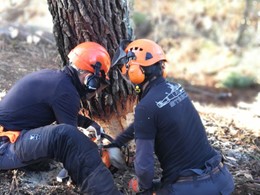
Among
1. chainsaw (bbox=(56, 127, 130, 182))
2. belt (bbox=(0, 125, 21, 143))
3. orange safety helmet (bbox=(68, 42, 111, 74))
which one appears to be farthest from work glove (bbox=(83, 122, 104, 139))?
belt (bbox=(0, 125, 21, 143))

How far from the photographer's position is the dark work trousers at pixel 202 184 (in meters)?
3.90

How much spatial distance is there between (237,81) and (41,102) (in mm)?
9780

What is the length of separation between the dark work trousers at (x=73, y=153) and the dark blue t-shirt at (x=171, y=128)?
53 cm

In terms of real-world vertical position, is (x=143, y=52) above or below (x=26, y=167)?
above

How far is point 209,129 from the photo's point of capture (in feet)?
20.0

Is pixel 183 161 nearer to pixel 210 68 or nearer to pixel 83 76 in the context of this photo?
pixel 83 76

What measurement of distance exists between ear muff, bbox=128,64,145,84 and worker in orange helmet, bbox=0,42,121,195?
0.58 meters

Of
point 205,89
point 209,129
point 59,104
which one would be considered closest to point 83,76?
point 59,104

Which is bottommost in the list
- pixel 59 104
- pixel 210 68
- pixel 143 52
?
pixel 210 68

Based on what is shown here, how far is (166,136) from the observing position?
12.7 ft

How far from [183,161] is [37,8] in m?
14.7

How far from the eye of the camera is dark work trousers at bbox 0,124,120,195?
13.5ft

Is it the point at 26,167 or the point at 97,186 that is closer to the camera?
the point at 97,186

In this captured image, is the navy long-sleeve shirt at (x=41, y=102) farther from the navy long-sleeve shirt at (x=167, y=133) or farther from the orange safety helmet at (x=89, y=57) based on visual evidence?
the navy long-sleeve shirt at (x=167, y=133)
